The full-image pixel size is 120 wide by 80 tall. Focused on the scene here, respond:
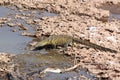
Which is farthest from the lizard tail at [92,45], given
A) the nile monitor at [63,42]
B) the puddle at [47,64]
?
the puddle at [47,64]

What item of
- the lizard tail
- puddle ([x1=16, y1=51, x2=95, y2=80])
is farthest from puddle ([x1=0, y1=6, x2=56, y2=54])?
the lizard tail

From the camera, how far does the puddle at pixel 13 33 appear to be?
848 centimetres

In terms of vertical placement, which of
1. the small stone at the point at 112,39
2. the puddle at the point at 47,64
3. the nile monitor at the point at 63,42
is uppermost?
the nile monitor at the point at 63,42

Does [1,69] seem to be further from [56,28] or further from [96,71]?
[56,28]

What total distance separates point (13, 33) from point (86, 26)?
5.88 feet

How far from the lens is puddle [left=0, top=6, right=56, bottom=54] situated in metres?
8.48

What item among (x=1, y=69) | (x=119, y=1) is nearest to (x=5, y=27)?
(x=1, y=69)

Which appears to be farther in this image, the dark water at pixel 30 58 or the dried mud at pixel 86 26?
the dried mud at pixel 86 26

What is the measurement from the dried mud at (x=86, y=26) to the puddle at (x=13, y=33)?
0.14 metres

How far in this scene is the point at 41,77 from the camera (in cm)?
730

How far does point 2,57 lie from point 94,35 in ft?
7.96

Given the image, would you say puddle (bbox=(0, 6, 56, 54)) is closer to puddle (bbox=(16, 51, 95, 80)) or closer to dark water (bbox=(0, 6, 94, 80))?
dark water (bbox=(0, 6, 94, 80))

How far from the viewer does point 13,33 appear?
9273mm

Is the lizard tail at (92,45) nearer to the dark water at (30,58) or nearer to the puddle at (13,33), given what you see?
the dark water at (30,58)
